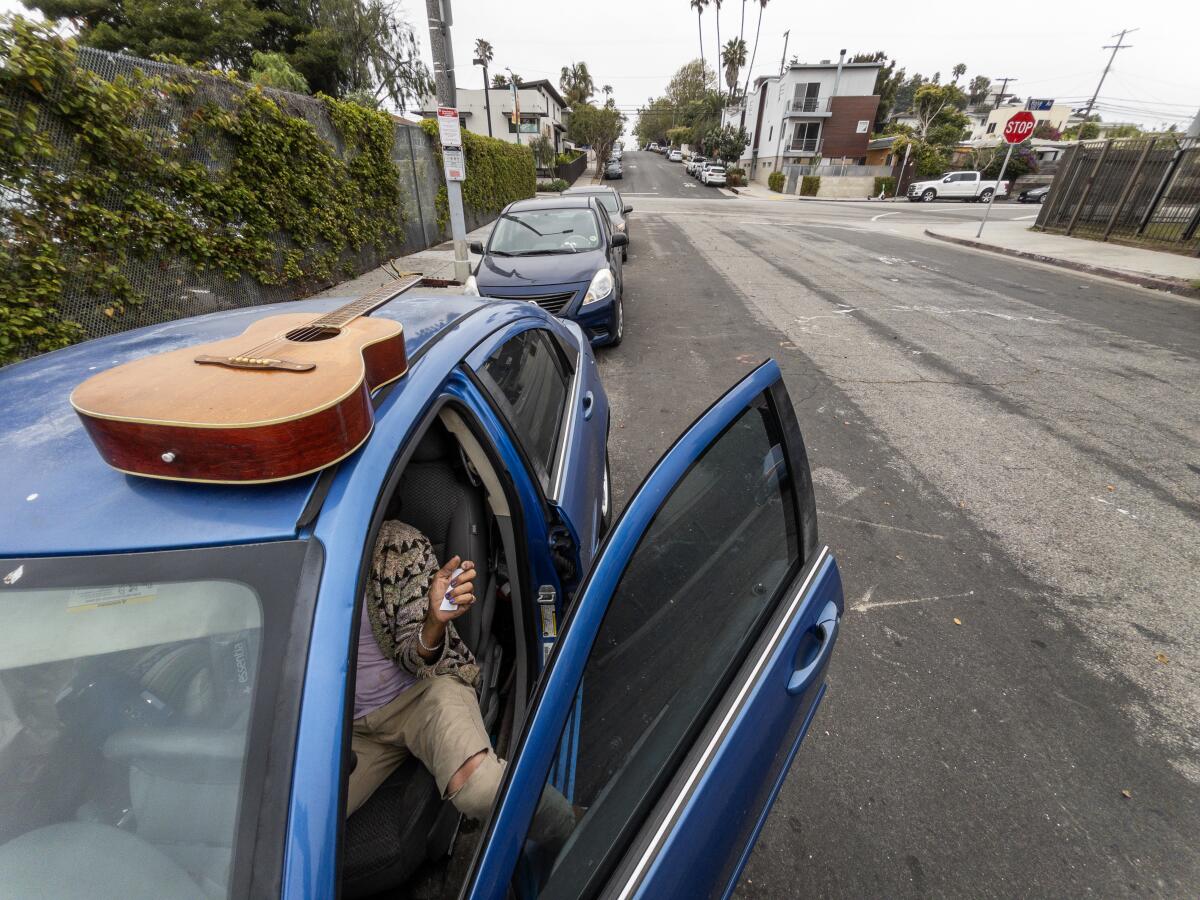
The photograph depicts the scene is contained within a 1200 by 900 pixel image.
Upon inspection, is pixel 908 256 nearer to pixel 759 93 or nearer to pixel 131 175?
pixel 131 175

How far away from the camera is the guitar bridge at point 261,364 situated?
1.20 metres

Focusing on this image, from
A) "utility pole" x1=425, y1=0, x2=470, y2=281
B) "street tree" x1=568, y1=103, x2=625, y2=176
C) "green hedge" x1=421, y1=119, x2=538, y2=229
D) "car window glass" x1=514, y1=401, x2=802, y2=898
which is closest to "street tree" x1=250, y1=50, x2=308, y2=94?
"green hedge" x1=421, y1=119, x2=538, y2=229

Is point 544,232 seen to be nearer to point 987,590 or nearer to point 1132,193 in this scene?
point 987,590

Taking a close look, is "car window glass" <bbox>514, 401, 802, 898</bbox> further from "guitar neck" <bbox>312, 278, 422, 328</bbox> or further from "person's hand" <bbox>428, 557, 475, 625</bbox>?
A: "guitar neck" <bbox>312, 278, 422, 328</bbox>

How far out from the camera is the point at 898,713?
216cm

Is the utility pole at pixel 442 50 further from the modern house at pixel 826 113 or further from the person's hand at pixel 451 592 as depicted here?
the modern house at pixel 826 113

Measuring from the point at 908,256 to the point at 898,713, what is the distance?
1310cm

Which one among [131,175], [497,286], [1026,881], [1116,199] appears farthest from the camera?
[1116,199]

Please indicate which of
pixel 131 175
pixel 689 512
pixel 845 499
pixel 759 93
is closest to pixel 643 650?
pixel 689 512

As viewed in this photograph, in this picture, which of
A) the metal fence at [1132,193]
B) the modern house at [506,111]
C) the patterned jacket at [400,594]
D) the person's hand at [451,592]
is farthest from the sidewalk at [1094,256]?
the modern house at [506,111]

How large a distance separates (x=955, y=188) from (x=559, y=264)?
34871 millimetres

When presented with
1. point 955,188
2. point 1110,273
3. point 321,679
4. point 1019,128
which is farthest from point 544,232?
point 955,188

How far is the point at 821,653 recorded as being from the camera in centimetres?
152

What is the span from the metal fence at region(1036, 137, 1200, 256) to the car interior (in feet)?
55.0
